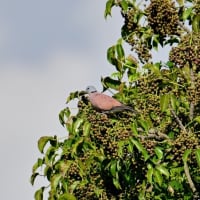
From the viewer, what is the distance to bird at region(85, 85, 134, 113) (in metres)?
7.09

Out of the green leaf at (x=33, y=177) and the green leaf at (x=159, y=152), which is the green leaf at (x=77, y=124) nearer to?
the green leaf at (x=33, y=177)

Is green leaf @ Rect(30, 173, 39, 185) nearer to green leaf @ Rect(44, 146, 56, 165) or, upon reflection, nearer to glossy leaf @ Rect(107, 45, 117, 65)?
green leaf @ Rect(44, 146, 56, 165)

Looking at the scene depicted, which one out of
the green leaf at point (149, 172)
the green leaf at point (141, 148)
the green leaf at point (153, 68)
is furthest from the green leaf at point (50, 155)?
the green leaf at point (141, 148)

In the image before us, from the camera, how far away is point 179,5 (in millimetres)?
7500

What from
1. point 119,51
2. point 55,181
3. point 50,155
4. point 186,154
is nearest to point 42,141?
point 50,155

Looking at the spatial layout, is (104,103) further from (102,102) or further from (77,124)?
(77,124)

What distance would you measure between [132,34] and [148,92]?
0.75 m

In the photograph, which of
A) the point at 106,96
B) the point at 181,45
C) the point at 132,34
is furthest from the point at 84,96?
the point at 181,45

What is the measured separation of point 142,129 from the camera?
22.0 feet

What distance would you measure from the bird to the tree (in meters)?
0.06

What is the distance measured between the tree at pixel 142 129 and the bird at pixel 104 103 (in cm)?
6

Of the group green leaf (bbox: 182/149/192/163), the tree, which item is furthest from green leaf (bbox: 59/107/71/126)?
green leaf (bbox: 182/149/192/163)

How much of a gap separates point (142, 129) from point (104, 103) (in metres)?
0.61

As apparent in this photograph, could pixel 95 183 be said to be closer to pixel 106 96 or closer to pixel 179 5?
pixel 106 96
